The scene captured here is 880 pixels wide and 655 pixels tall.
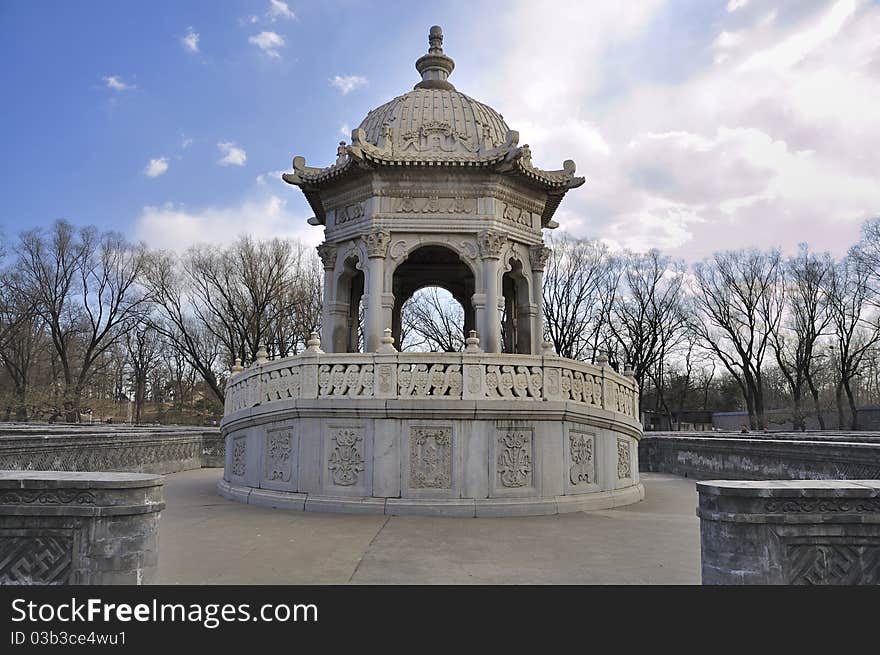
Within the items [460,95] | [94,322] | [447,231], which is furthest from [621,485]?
[94,322]

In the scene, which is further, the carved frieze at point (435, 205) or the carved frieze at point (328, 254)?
the carved frieze at point (328, 254)

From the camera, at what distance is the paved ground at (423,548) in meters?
5.77

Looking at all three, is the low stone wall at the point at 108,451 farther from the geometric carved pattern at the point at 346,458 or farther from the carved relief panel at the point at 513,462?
the carved relief panel at the point at 513,462

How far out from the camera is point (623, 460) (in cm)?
1194

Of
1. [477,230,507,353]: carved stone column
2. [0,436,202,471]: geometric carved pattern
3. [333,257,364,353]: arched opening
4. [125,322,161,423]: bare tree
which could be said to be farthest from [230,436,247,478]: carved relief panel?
[125,322,161,423]: bare tree

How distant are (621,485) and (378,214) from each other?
26.6 ft

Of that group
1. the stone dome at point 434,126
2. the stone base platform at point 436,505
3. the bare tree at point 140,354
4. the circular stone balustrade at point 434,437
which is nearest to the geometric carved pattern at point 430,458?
the circular stone balustrade at point 434,437

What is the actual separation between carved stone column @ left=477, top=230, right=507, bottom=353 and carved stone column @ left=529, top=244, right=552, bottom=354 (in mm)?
1589

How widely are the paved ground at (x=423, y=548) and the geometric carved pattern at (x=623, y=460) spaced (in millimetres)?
1297

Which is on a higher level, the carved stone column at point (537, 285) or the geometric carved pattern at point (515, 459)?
the carved stone column at point (537, 285)

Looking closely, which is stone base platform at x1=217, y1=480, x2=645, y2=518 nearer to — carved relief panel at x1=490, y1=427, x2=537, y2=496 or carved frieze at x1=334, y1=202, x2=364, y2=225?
carved relief panel at x1=490, y1=427, x2=537, y2=496

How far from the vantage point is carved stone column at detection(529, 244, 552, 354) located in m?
15.7

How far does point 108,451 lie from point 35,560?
11.7m

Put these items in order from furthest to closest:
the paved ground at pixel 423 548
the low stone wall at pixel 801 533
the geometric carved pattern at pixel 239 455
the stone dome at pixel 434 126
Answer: the stone dome at pixel 434 126 < the geometric carved pattern at pixel 239 455 < the paved ground at pixel 423 548 < the low stone wall at pixel 801 533
